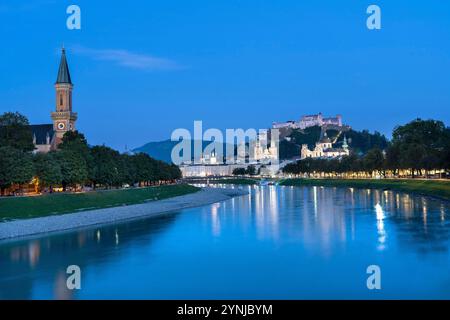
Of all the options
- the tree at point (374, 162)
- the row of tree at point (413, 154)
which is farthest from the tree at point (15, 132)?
the tree at point (374, 162)

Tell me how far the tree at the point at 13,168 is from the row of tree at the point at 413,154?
167 feet

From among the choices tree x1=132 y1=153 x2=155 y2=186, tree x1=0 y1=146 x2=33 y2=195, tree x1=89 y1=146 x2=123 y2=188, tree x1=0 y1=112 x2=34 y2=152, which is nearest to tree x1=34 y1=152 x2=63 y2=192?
tree x1=0 y1=146 x2=33 y2=195

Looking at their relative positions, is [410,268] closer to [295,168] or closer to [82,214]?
[82,214]

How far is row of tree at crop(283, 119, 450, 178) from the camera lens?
84.9 meters

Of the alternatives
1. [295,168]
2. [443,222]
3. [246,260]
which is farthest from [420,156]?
[295,168]

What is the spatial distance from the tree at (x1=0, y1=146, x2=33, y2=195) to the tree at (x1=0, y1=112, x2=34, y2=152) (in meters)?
11.1

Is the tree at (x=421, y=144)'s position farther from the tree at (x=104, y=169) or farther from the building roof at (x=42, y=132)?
the building roof at (x=42, y=132)

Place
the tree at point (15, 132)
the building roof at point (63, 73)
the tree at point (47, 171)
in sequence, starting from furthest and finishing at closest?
the building roof at point (63, 73) → the tree at point (15, 132) → the tree at point (47, 171)

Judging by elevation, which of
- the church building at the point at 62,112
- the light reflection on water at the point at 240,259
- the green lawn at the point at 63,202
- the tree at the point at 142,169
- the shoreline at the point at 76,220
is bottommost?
the light reflection on water at the point at 240,259

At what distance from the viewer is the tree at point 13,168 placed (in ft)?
A: 160

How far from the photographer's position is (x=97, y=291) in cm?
2100

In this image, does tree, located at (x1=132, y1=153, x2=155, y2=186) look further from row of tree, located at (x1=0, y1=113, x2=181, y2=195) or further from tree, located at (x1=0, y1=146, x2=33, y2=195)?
tree, located at (x1=0, y1=146, x2=33, y2=195)

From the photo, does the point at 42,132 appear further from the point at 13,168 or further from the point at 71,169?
the point at 13,168

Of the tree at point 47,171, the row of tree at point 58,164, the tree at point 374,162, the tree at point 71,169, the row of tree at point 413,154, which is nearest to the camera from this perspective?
the row of tree at point 58,164
